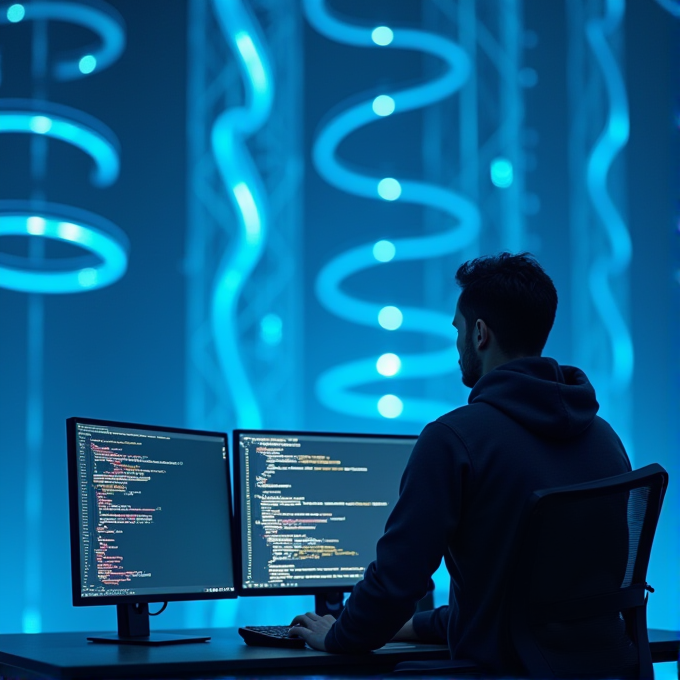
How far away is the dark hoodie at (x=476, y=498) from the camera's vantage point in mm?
1595

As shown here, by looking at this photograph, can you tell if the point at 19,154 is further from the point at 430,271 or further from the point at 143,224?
the point at 430,271

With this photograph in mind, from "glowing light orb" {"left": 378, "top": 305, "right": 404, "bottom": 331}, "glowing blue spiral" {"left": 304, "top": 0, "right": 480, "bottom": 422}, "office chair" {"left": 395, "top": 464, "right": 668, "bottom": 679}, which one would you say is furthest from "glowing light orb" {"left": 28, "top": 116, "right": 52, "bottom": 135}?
"office chair" {"left": 395, "top": 464, "right": 668, "bottom": 679}

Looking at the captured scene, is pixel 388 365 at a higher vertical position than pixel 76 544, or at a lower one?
higher

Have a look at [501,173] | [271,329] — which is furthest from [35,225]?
[501,173]

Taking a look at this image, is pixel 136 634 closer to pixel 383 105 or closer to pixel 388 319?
pixel 388 319

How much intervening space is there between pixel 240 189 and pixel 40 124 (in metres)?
0.79

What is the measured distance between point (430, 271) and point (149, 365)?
1268mm

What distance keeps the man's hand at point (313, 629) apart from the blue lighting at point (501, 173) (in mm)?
2712

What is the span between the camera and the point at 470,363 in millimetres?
1850

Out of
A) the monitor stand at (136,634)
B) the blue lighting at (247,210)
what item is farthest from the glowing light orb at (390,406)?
the monitor stand at (136,634)

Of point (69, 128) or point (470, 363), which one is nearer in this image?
point (470, 363)

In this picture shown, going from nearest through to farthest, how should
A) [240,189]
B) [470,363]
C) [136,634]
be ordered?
[470,363] < [136,634] < [240,189]

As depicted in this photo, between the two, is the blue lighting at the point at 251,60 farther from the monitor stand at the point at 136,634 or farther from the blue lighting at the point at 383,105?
the monitor stand at the point at 136,634

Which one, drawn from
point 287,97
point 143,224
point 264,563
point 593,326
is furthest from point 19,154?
point 593,326
